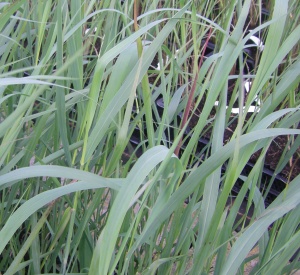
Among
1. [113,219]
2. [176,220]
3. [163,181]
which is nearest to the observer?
[113,219]

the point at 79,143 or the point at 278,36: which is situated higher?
the point at 278,36

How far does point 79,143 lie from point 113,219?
0.83 feet

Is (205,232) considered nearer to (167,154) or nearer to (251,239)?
(251,239)

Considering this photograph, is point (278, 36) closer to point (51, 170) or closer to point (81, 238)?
point (51, 170)

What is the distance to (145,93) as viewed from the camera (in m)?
0.58

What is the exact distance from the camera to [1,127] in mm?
566

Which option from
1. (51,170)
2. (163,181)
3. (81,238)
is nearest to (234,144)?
(163,181)

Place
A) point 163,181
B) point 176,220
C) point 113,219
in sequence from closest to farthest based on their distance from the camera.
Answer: point 113,219 < point 163,181 < point 176,220

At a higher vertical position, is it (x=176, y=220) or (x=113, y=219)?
(x=113, y=219)

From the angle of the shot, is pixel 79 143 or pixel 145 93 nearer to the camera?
pixel 145 93

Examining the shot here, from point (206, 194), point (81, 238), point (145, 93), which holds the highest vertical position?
point (145, 93)

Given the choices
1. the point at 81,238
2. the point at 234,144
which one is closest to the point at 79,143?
the point at 81,238

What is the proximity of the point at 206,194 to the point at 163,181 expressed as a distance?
79mm

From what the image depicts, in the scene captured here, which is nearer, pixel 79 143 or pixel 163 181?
pixel 163 181
